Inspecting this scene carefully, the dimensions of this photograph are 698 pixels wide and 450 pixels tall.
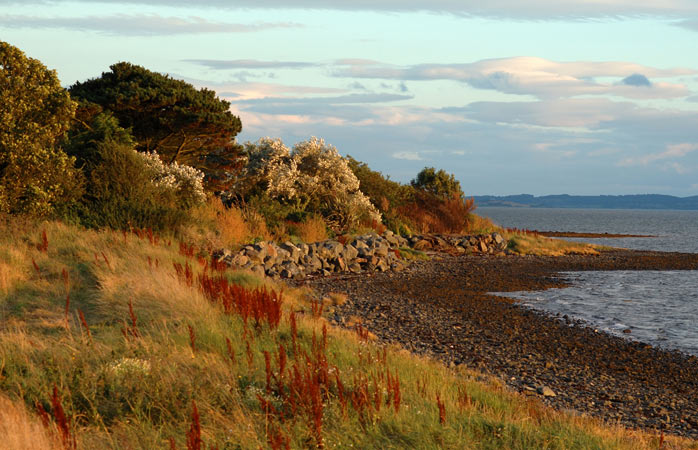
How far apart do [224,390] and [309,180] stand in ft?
69.4

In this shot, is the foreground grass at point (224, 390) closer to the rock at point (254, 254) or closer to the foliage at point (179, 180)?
the rock at point (254, 254)

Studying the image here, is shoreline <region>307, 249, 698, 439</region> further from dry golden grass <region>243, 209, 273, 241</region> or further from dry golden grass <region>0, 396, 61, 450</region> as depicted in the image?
dry golden grass <region>0, 396, 61, 450</region>

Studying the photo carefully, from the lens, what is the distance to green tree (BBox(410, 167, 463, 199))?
36.9m

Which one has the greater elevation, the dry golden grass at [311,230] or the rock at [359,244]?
the dry golden grass at [311,230]

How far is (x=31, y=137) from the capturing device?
16.1 metres

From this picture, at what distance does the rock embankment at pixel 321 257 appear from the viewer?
59.7 ft

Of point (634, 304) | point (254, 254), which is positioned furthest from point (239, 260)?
point (634, 304)

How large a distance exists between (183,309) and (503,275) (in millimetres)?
17173

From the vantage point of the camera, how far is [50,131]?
16.6 meters

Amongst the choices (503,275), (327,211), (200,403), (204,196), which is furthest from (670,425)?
(327,211)

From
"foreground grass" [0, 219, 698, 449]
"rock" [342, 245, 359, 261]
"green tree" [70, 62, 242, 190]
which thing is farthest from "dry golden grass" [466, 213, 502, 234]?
"foreground grass" [0, 219, 698, 449]

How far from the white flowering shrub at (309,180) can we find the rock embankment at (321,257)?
1.97 meters

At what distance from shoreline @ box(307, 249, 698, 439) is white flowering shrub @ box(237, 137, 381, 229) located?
6667 mm

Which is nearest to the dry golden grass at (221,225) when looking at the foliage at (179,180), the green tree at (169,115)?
the foliage at (179,180)
